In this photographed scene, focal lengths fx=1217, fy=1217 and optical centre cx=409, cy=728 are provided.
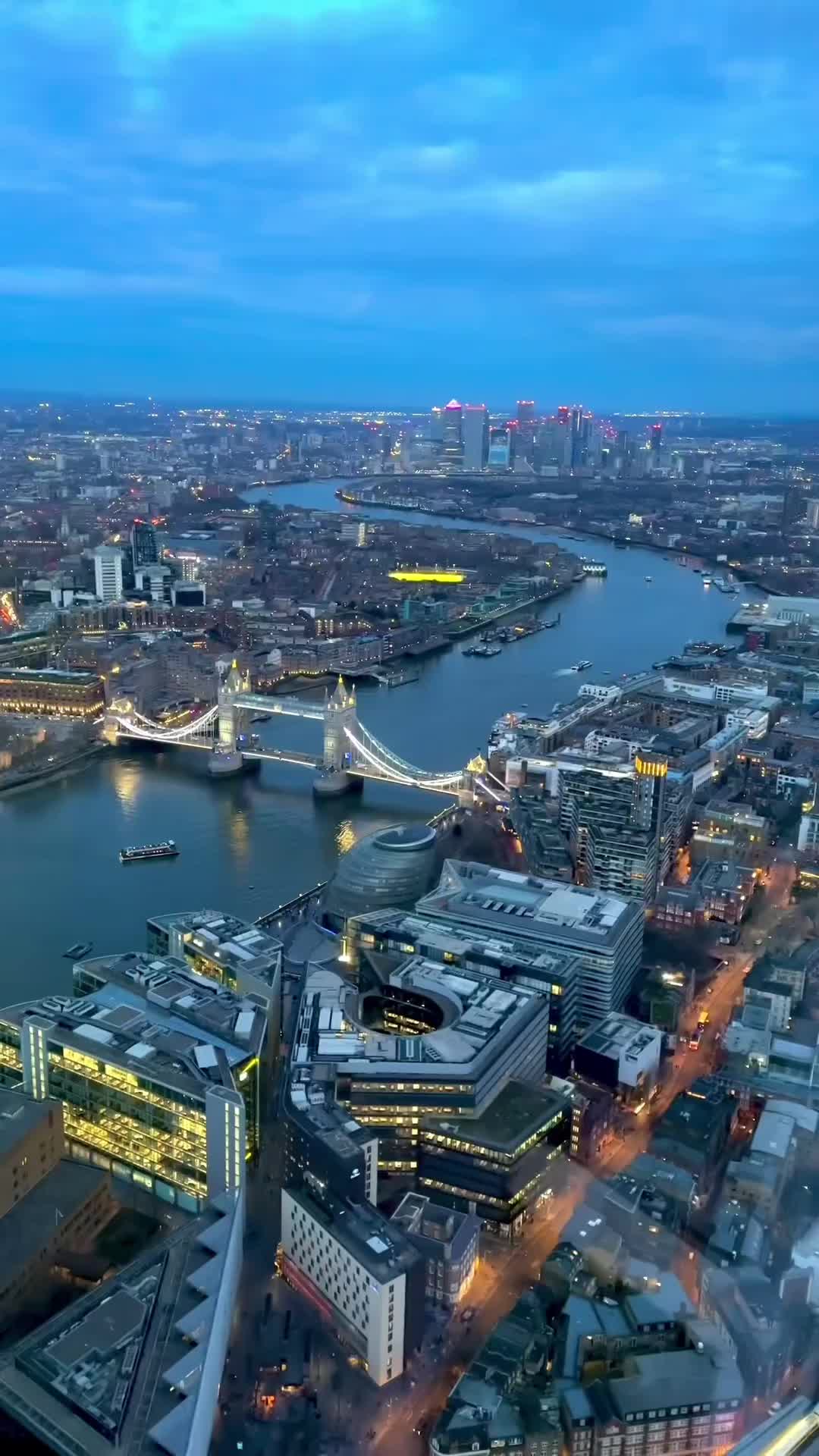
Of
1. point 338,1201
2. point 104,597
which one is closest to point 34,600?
point 104,597

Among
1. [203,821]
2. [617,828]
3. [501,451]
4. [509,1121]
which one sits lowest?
[203,821]

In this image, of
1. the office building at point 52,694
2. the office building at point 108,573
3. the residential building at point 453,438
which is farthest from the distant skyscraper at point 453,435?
the office building at point 52,694

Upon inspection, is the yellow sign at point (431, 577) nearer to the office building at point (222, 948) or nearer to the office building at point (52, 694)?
the office building at point (52, 694)

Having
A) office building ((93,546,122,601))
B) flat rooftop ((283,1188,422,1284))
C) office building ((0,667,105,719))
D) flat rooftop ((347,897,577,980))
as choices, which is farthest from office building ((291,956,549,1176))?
office building ((93,546,122,601))

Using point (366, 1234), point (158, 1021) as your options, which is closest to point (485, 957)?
point (158, 1021)

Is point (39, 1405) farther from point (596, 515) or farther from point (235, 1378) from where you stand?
point (596, 515)

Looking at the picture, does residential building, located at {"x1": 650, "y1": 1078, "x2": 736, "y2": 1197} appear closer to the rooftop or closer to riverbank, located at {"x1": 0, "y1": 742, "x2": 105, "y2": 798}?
the rooftop

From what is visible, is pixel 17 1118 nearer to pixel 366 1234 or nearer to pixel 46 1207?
pixel 46 1207
